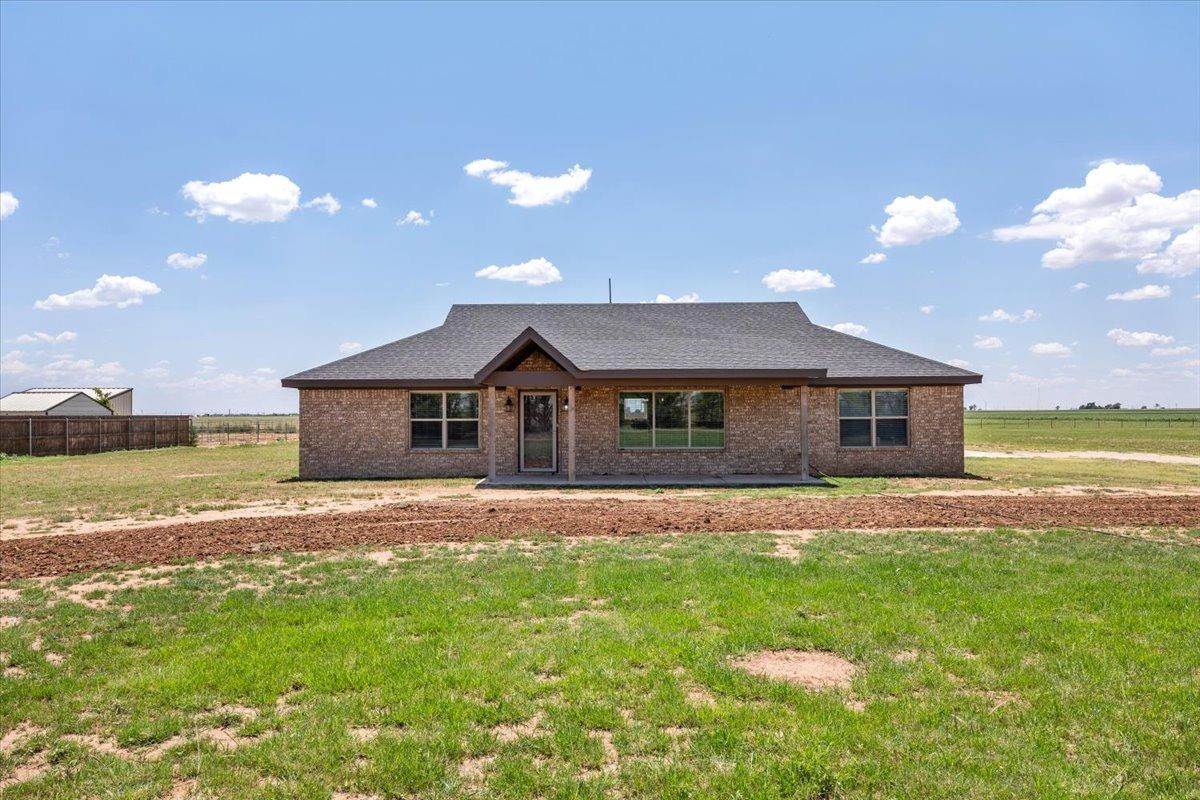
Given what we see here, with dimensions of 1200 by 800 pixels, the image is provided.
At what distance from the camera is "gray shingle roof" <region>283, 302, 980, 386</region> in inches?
718

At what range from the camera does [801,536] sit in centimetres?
921

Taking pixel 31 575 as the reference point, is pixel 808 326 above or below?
above

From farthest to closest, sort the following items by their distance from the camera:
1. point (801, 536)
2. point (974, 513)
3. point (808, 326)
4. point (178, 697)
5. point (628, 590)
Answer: point (808, 326) → point (974, 513) → point (801, 536) → point (628, 590) → point (178, 697)

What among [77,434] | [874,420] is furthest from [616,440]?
[77,434]

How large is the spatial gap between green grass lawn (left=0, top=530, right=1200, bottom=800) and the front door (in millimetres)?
11438

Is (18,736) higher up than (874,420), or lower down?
lower down

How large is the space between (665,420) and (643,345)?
2561 mm

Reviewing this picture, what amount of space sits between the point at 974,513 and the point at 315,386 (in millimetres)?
15471

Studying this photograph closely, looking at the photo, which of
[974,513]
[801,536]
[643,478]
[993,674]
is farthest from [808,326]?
[993,674]

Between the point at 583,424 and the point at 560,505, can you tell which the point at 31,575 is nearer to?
the point at 560,505

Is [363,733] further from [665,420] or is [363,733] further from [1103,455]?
[1103,455]

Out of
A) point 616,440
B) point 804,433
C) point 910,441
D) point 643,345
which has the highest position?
point 643,345

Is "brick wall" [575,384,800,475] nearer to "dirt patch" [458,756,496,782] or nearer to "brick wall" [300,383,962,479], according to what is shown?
"brick wall" [300,383,962,479]

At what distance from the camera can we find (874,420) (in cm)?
1894
